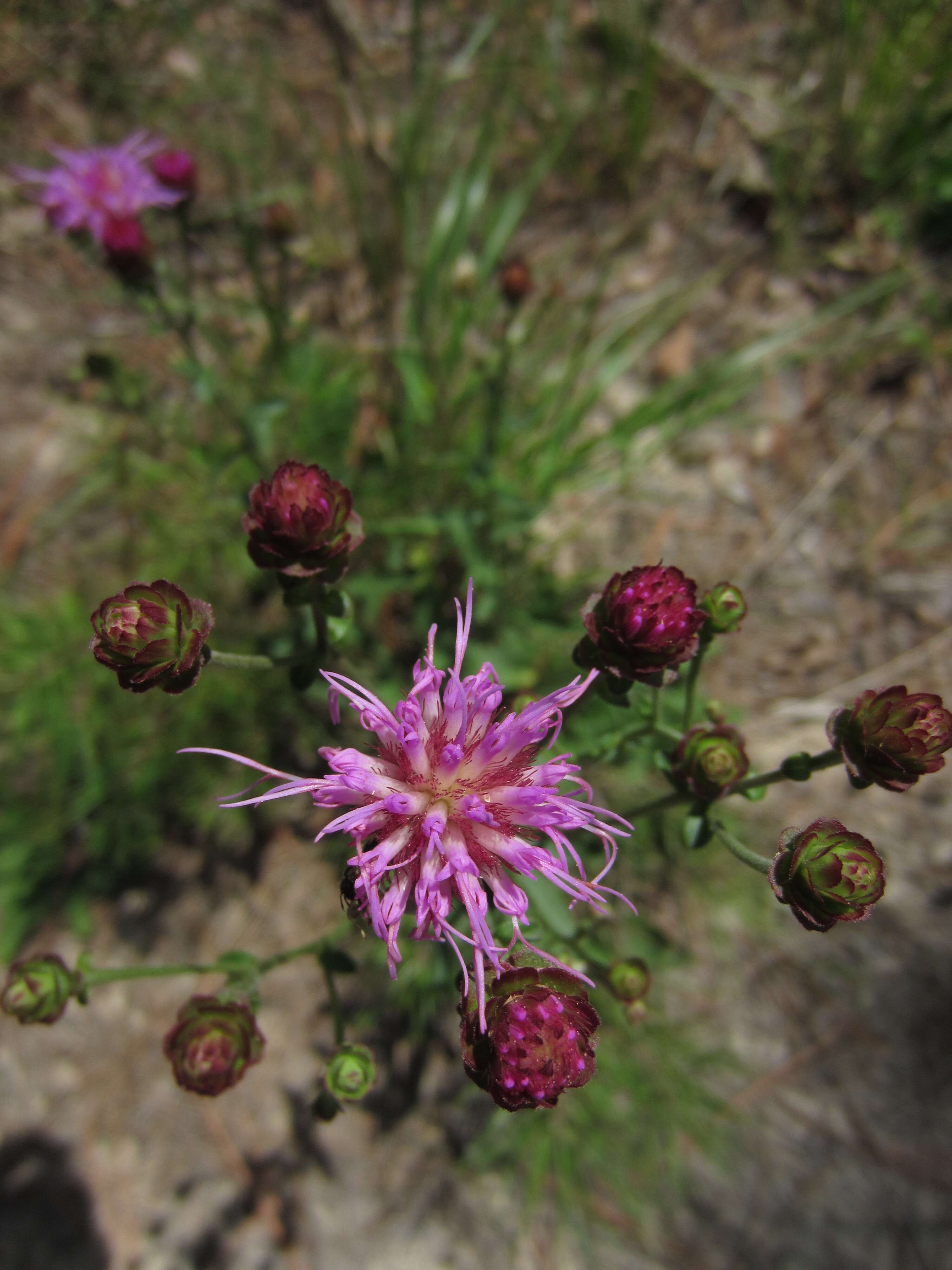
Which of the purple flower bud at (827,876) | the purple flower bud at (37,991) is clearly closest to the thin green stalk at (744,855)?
the purple flower bud at (827,876)

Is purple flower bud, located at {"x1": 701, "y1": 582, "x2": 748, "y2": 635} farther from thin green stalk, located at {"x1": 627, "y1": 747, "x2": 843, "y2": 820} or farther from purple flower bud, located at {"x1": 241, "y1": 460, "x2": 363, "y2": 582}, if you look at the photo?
purple flower bud, located at {"x1": 241, "y1": 460, "x2": 363, "y2": 582}

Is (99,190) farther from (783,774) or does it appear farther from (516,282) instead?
(783,774)

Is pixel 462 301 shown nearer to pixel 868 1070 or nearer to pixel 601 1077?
pixel 601 1077

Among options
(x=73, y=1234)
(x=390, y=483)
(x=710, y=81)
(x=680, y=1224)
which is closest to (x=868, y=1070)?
(x=680, y=1224)

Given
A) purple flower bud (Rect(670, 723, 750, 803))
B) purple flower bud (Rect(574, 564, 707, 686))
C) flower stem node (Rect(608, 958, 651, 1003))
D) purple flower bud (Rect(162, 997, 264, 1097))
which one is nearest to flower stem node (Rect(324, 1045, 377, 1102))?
purple flower bud (Rect(162, 997, 264, 1097))

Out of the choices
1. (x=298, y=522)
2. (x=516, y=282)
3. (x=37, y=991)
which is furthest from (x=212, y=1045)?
(x=516, y=282)

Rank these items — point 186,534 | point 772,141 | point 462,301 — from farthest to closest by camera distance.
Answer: point 772,141 → point 186,534 → point 462,301
